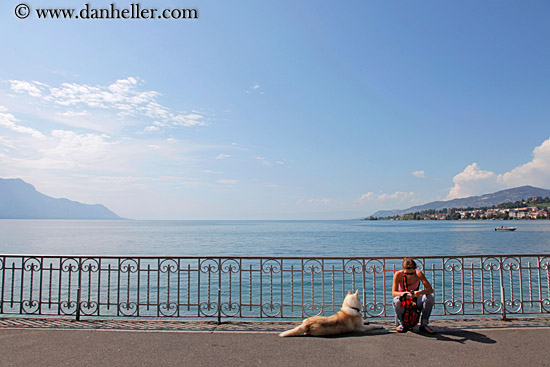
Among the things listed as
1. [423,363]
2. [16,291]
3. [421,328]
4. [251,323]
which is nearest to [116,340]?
[251,323]

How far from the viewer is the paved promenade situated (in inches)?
190

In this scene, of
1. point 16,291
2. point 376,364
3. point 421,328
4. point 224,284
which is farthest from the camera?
point 224,284

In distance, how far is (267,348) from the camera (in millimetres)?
5289

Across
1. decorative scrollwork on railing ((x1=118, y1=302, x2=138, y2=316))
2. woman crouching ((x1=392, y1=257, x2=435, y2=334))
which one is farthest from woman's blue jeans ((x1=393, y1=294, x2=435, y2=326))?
decorative scrollwork on railing ((x1=118, y1=302, x2=138, y2=316))

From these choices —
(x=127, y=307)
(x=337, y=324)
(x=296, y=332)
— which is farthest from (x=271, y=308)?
(x=127, y=307)

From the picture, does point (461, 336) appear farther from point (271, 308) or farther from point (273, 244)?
point (273, 244)

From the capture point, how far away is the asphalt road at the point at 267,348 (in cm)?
480

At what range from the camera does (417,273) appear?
6348 mm

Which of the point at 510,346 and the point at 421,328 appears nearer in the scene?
the point at 510,346

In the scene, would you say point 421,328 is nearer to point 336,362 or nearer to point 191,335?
point 336,362

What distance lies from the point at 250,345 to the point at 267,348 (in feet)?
0.96

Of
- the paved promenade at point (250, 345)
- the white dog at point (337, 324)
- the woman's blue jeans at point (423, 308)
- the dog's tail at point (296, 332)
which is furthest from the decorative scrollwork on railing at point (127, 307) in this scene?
the woman's blue jeans at point (423, 308)

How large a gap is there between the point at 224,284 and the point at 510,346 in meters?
21.5

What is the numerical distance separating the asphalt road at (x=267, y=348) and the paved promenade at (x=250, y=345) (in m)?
0.01
